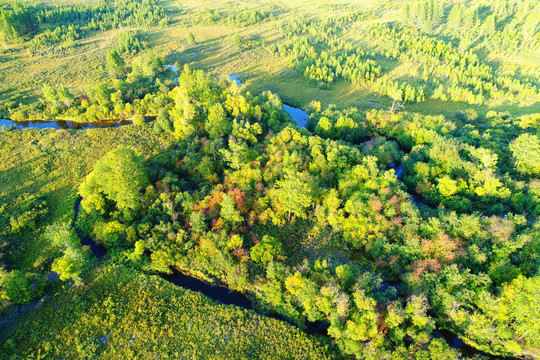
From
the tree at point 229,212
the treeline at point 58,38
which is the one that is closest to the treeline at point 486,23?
the tree at point 229,212

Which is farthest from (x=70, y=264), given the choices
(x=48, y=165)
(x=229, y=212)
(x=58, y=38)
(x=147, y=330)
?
(x=58, y=38)

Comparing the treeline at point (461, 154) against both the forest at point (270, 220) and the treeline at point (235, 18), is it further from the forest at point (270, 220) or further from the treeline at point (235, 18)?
the treeline at point (235, 18)

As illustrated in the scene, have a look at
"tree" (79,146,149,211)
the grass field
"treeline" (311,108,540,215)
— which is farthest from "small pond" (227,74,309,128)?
"tree" (79,146,149,211)

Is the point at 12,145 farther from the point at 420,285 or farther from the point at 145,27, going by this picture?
the point at 145,27

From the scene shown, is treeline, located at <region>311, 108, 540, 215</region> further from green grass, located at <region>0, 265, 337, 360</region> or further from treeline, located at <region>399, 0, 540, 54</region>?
treeline, located at <region>399, 0, 540, 54</region>

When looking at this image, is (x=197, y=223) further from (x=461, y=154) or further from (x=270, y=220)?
(x=461, y=154)
